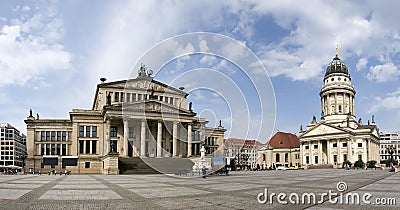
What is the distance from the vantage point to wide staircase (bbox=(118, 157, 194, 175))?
5884 cm

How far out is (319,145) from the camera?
131375 mm

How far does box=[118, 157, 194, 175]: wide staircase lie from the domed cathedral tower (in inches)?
3307

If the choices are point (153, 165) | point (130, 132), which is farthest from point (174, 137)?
point (153, 165)

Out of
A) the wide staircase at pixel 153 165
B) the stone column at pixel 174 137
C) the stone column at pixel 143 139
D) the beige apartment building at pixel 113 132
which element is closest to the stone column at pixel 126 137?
the beige apartment building at pixel 113 132

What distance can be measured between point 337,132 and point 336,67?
2852 centimetres

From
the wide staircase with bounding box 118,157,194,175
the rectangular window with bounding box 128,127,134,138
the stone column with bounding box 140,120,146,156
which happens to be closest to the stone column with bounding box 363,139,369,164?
the wide staircase with bounding box 118,157,194,175

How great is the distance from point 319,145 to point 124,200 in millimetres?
123812

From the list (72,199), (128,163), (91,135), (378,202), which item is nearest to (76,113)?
(91,135)

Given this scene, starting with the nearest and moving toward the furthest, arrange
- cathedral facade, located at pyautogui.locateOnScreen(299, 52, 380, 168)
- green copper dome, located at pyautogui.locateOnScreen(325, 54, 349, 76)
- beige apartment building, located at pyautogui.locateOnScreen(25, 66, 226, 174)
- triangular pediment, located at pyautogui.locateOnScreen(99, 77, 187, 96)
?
beige apartment building, located at pyautogui.locateOnScreen(25, 66, 226, 174) → triangular pediment, located at pyautogui.locateOnScreen(99, 77, 187, 96) → cathedral facade, located at pyautogui.locateOnScreen(299, 52, 380, 168) → green copper dome, located at pyautogui.locateOnScreen(325, 54, 349, 76)

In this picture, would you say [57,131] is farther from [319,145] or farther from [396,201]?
[319,145]

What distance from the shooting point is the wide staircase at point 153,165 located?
193ft

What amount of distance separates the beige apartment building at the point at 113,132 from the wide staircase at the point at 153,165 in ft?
18.2

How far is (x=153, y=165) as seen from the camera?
62.3 m

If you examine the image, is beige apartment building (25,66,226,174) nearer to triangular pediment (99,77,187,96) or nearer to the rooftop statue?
triangular pediment (99,77,187,96)
